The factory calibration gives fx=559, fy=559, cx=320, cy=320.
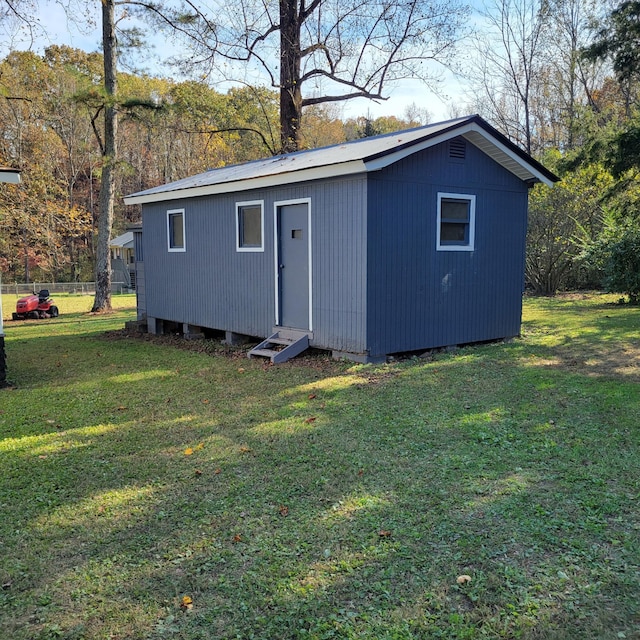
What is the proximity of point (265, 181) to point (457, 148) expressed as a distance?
2.75 m

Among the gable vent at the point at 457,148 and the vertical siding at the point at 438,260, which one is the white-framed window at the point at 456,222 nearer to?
the vertical siding at the point at 438,260

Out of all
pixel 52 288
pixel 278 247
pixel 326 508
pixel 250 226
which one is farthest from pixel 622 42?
pixel 52 288

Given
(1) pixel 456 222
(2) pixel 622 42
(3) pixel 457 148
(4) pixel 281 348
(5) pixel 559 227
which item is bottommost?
(4) pixel 281 348

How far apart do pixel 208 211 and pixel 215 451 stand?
6257mm

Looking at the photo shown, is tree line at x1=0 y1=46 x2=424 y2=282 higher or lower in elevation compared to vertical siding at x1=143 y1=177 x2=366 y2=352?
higher

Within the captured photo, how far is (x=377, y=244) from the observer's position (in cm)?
701

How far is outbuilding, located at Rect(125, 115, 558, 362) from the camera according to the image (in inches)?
278

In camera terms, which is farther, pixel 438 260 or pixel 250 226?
pixel 250 226

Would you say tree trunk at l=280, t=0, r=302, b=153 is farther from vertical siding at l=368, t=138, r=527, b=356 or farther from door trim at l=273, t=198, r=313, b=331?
vertical siding at l=368, t=138, r=527, b=356

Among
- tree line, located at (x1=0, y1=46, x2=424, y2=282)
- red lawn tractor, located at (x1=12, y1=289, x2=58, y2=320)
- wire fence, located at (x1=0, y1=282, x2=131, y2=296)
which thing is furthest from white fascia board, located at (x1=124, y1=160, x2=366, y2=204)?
wire fence, located at (x1=0, y1=282, x2=131, y2=296)

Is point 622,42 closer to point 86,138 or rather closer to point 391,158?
point 391,158

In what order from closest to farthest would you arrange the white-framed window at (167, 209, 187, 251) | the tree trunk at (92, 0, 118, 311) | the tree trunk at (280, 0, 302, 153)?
the white-framed window at (167, 209, 187, 251) < the tree trunk at (92, 0, 118, 311) < the tree trunk at (280, 0, 302, 153)

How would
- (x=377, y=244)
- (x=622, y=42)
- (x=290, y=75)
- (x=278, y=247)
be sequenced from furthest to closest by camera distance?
1. (x=290, y=75)
2. (x=622, y=42)
3. (x=278, y=247)
4. (x=377, y=244)

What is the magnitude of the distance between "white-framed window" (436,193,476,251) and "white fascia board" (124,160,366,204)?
156 cm
